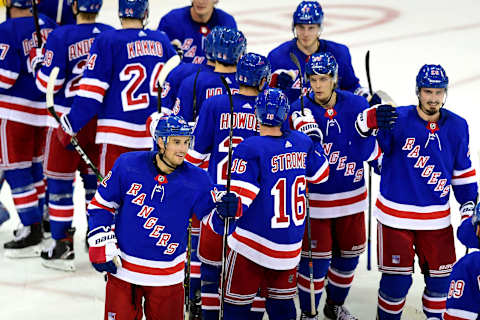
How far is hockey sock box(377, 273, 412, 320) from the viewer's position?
15.1 ft

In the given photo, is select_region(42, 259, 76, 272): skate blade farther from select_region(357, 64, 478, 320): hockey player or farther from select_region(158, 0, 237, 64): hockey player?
select_region(357, 64, 478, 320): hockey player

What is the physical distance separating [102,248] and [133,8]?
1.91 m

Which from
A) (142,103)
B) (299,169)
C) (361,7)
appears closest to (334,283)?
(299,169)

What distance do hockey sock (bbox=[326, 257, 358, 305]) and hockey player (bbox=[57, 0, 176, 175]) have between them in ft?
4.44

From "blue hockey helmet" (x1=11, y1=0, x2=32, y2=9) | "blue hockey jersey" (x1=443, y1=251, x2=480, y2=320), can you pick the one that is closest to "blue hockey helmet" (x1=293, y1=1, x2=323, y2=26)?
"blue hockey helmet" (x1=11, y1=0, x2=32, y2=9)

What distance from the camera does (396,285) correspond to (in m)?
4.62

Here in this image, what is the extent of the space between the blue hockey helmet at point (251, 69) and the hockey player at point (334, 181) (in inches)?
11.5

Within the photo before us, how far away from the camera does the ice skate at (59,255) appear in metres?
5.68

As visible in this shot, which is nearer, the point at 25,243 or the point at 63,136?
the point at 63,136

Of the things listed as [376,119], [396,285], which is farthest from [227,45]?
[396,285]

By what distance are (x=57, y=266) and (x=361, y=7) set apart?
299 inches

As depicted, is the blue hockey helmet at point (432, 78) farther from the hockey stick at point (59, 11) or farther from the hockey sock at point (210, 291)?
the hockey stick at point (59, 11)

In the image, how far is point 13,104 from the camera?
5.82 meters

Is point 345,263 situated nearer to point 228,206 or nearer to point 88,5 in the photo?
point 228,206
